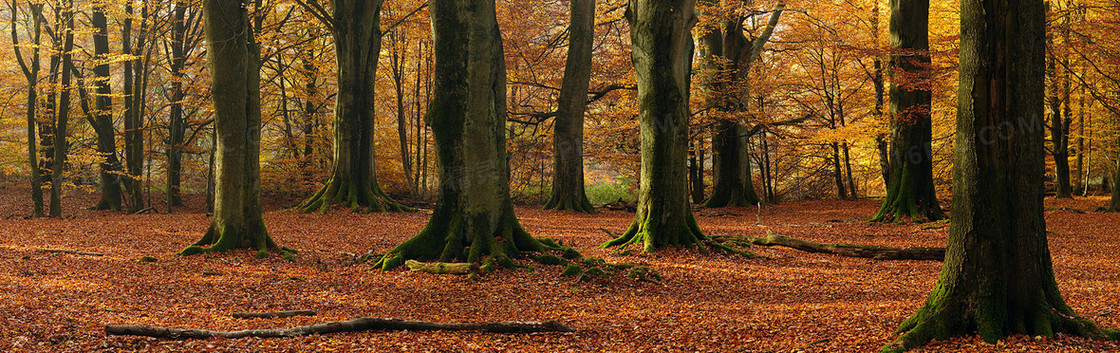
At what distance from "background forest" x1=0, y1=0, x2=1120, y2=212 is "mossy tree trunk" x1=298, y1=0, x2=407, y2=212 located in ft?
5.81

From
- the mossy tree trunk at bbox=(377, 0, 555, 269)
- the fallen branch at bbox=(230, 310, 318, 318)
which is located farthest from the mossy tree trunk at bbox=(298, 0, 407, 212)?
the fallen branch at bbox=(230, 310, 318, 318)

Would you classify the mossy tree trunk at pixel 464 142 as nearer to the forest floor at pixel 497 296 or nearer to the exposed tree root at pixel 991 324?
the forest floor at pixel 497 296

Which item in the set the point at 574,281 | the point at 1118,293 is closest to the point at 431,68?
the point at 574,281

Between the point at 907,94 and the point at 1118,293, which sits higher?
the point at 907,94

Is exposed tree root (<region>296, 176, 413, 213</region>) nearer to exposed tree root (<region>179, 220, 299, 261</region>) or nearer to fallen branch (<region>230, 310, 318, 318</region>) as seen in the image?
exposed tree root (<region>179, 220, 299, 261</region>)

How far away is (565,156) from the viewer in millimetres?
17141

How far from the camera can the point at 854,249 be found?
9391 millimetres

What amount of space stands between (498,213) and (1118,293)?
21.0ft

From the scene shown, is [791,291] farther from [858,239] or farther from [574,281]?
[858,239]

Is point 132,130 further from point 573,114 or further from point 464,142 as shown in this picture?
point 464,142

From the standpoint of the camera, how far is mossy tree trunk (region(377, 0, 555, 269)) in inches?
306

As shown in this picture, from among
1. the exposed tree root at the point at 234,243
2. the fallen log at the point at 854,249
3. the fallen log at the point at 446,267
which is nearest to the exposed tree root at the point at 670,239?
the fallen log at the point at 854,249

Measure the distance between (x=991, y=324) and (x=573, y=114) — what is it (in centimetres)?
1362

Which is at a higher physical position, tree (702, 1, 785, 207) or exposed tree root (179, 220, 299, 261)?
tree (702, 1, 785, 207)
